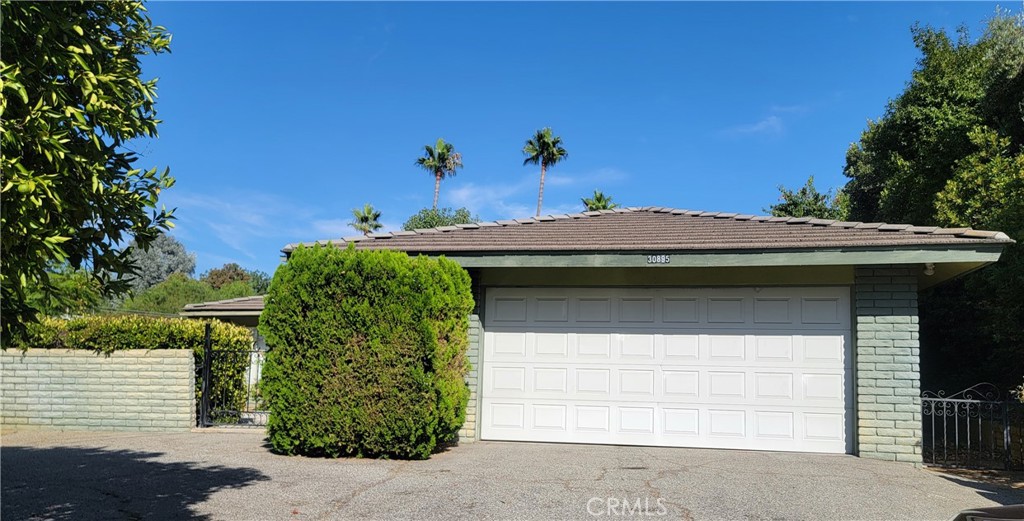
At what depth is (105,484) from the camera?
729 centimetres

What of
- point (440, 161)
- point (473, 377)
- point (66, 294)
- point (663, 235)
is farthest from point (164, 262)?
point (66, 294)

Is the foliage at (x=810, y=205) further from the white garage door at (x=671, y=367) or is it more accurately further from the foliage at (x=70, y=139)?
the foliage at (x=70, y=139)

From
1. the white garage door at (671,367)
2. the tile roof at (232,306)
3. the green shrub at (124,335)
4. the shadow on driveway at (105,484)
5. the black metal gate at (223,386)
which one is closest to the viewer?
the shadow on driveway at (105,484)

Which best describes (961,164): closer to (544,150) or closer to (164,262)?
(544,150)

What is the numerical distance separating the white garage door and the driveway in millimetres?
579

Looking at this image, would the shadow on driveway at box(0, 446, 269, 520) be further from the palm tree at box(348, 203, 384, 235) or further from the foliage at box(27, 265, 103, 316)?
the palm tree at box(348, 203, 384, 235)

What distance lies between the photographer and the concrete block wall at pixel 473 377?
1114 centimetres

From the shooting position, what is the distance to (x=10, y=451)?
9672 millimetres

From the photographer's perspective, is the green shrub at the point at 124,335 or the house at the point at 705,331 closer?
the house at the point at 705,331

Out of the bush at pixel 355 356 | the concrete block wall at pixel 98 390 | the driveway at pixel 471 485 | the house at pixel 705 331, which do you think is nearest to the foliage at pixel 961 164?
the house at pixel 705 331

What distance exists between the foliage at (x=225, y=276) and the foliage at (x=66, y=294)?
49.8 m

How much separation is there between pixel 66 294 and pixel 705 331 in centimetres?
870

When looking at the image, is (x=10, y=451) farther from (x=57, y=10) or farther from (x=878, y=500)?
(x=878, y=500)

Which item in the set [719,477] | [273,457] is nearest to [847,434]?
[719,477]
